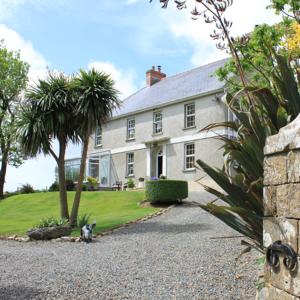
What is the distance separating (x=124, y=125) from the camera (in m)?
32.2

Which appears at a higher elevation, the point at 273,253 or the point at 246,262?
the point at 273,253

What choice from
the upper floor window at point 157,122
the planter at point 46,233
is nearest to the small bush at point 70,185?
the upper floor window at point 157,122

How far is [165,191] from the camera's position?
18391mm

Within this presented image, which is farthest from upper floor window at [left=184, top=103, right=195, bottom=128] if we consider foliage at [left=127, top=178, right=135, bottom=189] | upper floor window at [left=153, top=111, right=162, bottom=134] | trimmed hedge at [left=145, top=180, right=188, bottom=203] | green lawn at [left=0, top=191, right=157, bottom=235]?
trimmed hedge at [left=145, top=180, right=188, bottom=203]

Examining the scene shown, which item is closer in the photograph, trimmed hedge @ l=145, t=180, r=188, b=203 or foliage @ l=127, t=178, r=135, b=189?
trimmed hedge @ l=145, t=180, r=188, b=203

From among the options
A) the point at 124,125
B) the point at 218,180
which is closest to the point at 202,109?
the point at 124,125

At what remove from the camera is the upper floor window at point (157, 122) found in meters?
29.3

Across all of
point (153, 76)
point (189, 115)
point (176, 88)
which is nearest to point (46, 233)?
point (189, 115)

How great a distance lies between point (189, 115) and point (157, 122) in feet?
9.66

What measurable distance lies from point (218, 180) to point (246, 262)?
13.5ft

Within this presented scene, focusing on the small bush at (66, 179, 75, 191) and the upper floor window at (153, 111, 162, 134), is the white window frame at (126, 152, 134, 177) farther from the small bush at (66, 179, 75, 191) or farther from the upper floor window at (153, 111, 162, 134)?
the small bush at (66, 179, 75, 191)

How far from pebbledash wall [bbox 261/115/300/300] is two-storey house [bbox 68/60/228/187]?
20.1 m

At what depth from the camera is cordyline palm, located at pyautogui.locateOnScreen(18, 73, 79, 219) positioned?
48.6 feet

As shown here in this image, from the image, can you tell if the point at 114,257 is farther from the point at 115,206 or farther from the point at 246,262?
the point at 115,206
